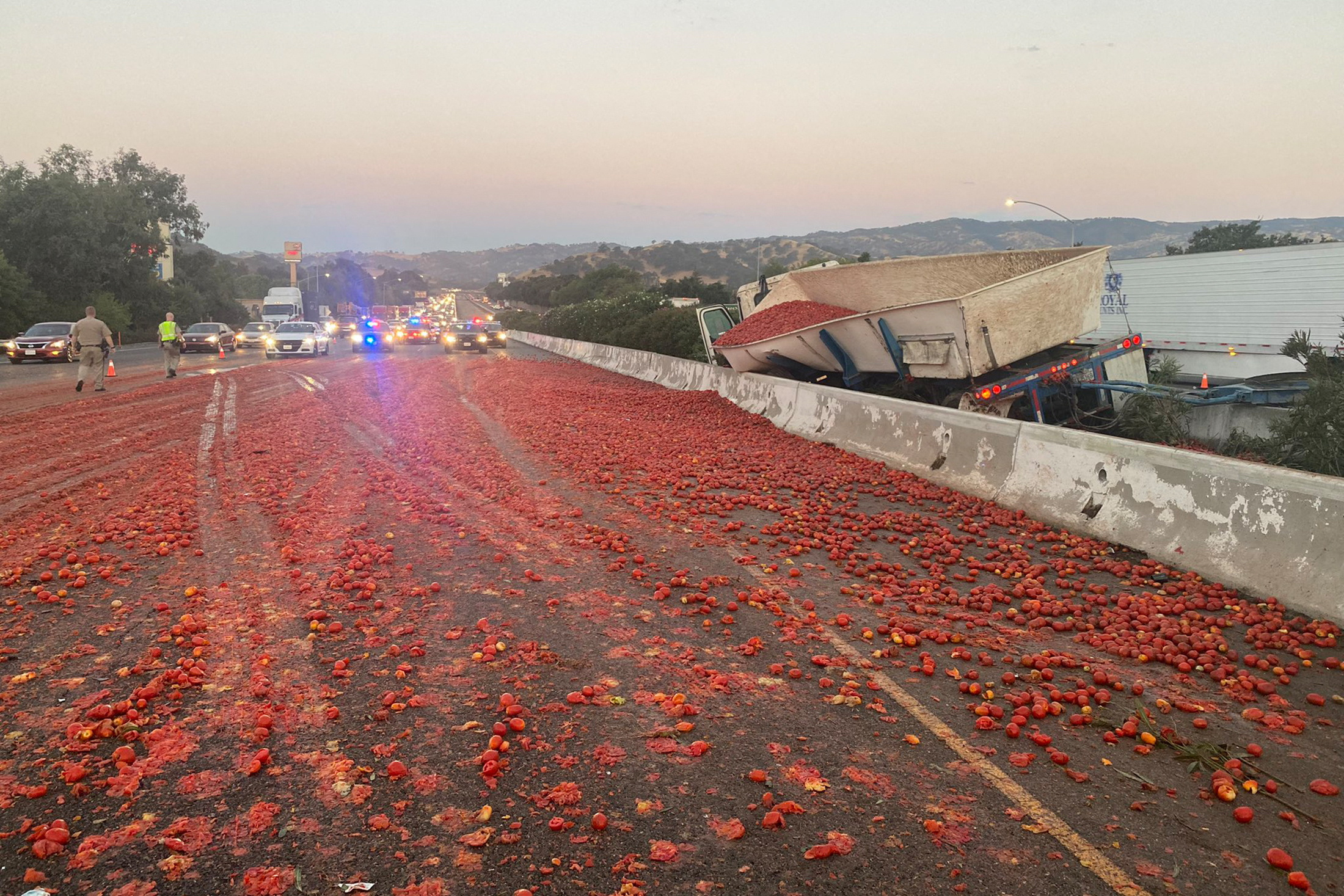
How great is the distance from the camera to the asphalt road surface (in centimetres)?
325

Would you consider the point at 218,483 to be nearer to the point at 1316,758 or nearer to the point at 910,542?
the point at 910,542

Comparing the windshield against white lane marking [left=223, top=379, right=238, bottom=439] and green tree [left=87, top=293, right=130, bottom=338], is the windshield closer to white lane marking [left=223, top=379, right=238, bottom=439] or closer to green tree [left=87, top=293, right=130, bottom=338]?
white lane marking [left=223, top=379, right=238, bottom=439]

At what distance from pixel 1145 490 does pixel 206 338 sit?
45898 mm

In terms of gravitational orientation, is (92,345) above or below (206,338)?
below

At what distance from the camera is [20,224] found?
55.3 metres

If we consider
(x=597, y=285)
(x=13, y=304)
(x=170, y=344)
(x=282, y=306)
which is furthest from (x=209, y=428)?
(x=597, y=285)

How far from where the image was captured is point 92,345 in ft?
63.7

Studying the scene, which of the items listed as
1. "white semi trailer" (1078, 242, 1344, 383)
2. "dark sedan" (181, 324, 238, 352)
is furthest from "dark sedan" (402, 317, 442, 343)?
"white semi trailer" (1078, 242, 1344, 383)

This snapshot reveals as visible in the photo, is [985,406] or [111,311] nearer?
[985,406]

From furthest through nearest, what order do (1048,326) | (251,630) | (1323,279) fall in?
(1323,279), (1048,326), (251,630)

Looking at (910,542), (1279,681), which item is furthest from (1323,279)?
(1279,681)

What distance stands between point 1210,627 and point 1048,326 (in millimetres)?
8502

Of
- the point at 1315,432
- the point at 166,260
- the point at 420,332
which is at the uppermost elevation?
the point at 166,260

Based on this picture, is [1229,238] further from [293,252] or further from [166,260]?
[293,252]
